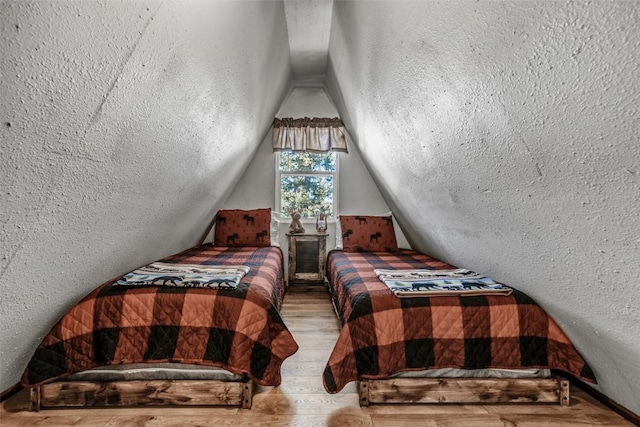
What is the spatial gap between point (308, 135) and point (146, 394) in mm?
2767

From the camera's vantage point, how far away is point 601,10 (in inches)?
26.6

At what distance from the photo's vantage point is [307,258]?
11.2 feet

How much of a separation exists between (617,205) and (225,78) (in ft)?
5.61

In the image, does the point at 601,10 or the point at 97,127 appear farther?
the point at 97,127

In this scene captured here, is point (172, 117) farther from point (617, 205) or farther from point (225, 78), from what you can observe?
point (617, 205)

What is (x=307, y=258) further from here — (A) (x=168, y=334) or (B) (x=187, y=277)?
(A) (x=168, y=334)

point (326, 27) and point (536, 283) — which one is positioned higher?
point (326, 27)

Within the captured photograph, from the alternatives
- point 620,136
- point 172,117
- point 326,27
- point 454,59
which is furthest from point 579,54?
point 326,27

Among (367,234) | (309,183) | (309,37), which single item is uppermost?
(309,37)

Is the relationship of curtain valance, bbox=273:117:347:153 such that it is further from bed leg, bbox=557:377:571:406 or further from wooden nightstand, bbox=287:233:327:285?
bed leg, bbox=557:377:571:406

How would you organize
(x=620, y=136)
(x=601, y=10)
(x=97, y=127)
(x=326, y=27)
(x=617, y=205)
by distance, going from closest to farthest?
1. (x=601, y=10)
2. (x=620, y=136)
3. (x=617, y=205)
4. (x=97, y=127)
5. (x=326, y=27)

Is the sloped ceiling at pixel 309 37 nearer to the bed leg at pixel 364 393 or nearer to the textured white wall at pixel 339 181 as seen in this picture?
the textured white wall at pixel 339 181

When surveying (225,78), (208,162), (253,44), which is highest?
(253,44)

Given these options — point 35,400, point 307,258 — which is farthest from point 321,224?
point 35,400
